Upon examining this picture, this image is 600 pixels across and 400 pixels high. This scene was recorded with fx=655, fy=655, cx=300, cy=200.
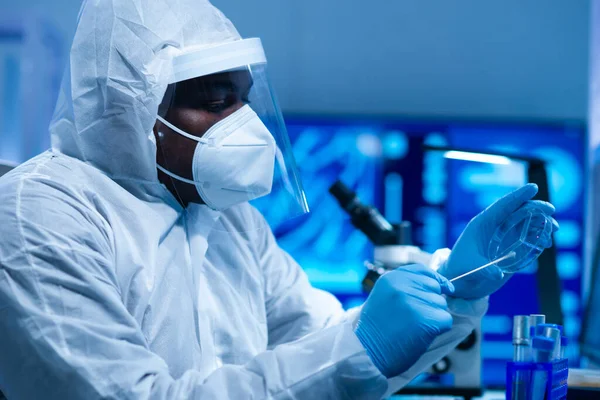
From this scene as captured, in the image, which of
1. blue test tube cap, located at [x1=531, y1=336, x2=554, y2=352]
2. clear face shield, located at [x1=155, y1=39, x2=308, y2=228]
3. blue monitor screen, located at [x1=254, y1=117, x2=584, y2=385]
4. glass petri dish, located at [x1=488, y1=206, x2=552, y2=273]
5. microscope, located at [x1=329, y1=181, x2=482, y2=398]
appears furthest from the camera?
blue monitor screen, located at [x1=254, y1=117, x2=584, y2=385]

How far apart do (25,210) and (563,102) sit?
2980mm

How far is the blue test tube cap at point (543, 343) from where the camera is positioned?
3.01ft

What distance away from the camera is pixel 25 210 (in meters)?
1.04

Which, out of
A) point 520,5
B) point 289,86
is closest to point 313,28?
point 289,86

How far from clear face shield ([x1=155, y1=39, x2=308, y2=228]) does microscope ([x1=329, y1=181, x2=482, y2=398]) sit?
407 mm

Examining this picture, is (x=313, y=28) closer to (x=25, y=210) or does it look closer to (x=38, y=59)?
(x=38, y=59)

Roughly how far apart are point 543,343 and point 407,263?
76 cm

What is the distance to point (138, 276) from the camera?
116cm

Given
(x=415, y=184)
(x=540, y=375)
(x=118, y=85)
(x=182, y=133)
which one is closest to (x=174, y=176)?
(x=182, y=133)

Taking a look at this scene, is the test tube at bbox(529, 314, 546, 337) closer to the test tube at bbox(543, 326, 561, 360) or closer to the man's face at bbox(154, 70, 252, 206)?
the test tube at bbox(543, 326, 561, 360)

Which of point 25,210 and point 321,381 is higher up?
point 25,210

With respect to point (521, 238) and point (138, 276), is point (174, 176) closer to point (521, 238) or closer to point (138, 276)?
point (138, 276)

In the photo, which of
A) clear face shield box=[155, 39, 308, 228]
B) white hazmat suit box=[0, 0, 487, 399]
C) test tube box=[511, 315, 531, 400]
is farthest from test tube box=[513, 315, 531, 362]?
clear face shield box=[155, 39, 308, 228]

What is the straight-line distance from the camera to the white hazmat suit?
3.16 ft
